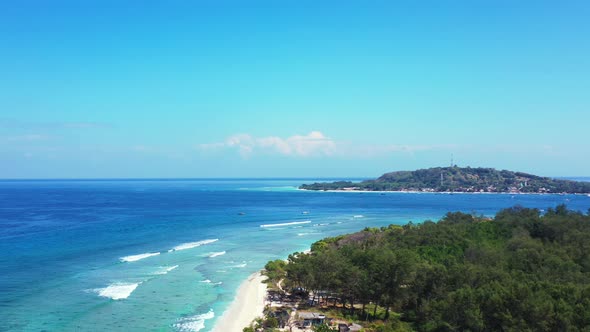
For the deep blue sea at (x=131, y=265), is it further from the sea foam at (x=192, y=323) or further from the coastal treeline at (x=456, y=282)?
the coastal treeline at (x=456, y=282)

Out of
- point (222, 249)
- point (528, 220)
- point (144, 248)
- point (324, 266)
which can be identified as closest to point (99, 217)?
point (144, 248)

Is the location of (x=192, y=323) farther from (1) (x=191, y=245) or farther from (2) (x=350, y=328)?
(1) (x=191, y=245)

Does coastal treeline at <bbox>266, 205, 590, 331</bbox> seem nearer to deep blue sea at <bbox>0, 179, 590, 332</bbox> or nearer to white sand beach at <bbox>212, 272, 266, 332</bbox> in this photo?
white sand beach at <bbox>212, 272, 266, 332</bbox>

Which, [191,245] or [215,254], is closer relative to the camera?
[215,254]

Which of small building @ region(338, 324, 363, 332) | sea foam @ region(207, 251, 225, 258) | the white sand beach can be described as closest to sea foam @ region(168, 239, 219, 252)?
sea foam @ region(207, 251, 225, 258)

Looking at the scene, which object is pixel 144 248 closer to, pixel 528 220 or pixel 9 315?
pixel 9 315

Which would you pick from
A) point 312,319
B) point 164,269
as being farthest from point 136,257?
point 312,319
